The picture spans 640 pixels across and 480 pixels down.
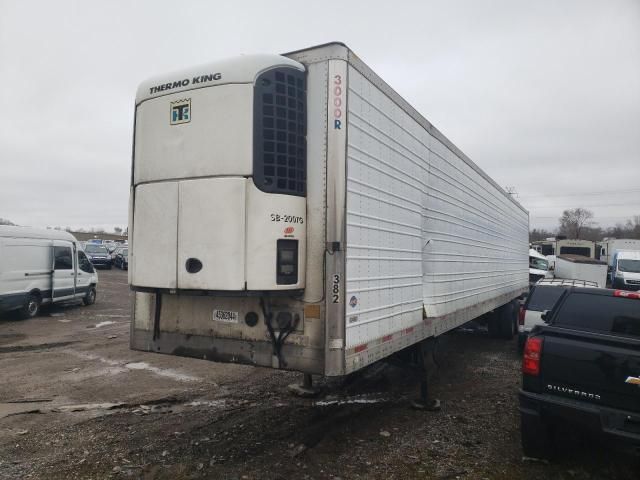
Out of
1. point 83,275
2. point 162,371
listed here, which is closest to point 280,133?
point 162,371

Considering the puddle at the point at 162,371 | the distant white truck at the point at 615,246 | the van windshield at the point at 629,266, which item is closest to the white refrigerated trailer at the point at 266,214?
the puddle at the point at 162,371

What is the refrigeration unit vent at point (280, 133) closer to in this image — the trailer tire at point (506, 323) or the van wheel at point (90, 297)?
the trailer tire at point (506, 323)

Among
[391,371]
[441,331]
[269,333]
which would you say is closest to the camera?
[269,333]

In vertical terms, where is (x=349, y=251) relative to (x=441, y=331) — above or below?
above

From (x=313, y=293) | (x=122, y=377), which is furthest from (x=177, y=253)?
(x=122, y=377)

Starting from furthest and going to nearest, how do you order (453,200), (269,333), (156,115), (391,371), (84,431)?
(391,371) < (453,200) < (84,431) < (156,115) < (269,333)

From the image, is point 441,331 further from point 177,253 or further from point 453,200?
point 177,253

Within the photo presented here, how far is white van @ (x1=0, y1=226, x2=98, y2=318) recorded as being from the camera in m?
12.2

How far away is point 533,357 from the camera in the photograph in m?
4.40

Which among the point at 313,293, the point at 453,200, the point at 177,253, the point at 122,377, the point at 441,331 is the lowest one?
the point at 122,377

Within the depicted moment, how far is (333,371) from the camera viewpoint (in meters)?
3.84

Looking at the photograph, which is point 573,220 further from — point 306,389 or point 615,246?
point 306,389

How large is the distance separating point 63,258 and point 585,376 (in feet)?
47.9

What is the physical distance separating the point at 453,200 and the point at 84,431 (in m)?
5.62
